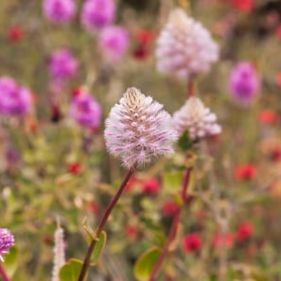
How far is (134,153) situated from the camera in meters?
1.09

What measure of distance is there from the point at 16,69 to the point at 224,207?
1760 millimetres

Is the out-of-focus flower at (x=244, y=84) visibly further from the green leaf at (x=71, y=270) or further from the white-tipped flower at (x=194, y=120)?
the green leaf at (x=71, y=270)

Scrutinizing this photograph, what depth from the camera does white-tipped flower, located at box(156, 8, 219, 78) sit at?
1.87 meters

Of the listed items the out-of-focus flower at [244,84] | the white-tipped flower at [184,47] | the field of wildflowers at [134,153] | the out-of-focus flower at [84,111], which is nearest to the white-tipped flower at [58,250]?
the field of wildflowers at [134,153]

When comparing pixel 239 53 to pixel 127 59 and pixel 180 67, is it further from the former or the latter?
pixel 180 67

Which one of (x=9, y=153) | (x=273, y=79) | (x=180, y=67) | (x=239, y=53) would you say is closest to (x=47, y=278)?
(x=9, y=153)

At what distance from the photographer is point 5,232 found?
3.67ft

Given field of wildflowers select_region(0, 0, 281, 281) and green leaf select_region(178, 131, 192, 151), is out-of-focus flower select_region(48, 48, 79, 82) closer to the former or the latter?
field of wildflowers select_region(0, 0, 281, 281)

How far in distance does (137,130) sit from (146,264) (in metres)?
0.47

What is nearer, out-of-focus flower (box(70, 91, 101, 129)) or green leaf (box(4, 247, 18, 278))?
green leaf (box(4, 247, 18, 278))

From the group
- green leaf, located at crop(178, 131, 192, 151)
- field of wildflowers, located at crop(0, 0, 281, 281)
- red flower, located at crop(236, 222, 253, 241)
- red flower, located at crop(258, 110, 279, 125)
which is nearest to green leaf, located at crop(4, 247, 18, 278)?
field of wildflowers, located at crop(0, 0, 281, 281)

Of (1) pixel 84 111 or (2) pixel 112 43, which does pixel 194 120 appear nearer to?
(1) pixel 84 111

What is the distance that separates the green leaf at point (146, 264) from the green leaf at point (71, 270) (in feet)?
0.83

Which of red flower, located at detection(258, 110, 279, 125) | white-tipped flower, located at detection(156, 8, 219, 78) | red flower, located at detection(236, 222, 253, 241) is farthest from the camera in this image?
red flower, located at detection(258, 110, 279, 125)
